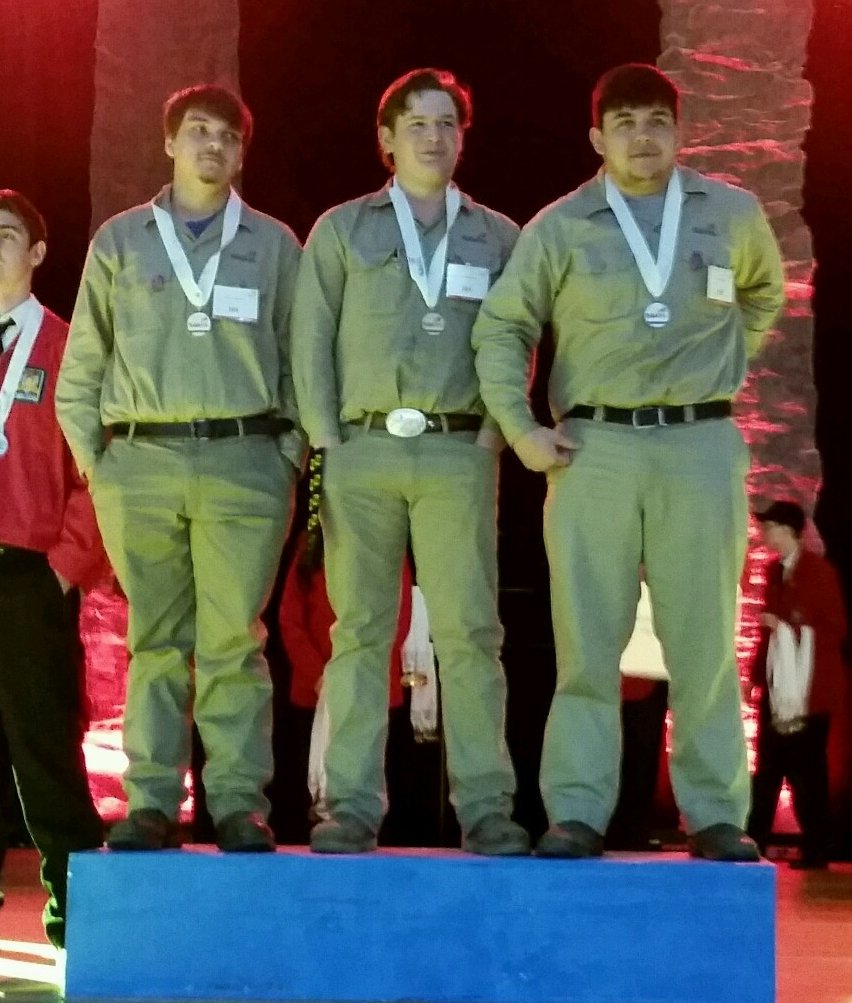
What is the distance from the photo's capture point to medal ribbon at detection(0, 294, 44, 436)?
355 centimetres

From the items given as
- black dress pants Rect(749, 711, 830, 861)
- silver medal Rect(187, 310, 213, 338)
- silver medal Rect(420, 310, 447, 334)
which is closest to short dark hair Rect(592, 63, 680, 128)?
silver medal Rect(420, 310, 447, 334)

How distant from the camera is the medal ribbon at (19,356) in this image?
3.55m

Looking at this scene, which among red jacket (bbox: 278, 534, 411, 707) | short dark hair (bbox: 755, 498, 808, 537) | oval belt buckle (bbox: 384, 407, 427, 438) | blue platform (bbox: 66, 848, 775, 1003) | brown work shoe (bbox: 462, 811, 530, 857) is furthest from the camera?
short dark hair (bbox: 755, 498, 808, 537)

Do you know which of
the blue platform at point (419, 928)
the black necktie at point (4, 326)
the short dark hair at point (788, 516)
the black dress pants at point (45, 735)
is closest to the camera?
the blue platform at point (419, 928)

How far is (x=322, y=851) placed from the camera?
10.2 feet

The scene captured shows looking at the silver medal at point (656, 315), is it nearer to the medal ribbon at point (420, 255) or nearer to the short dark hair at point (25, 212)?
the medal ribbon at point (420, 255)

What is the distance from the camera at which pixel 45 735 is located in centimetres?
346

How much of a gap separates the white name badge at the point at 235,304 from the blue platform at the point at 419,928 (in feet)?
3.82

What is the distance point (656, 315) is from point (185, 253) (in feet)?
3.48

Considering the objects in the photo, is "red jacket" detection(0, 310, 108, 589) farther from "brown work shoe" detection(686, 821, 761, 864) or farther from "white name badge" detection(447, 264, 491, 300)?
"brown work shoe" detection(686, 821, 761, 864)

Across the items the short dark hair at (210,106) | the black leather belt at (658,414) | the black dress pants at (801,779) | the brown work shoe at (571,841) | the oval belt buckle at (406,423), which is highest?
the short dark hair at (210,106)

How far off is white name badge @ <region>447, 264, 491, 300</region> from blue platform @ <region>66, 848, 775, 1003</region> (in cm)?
121

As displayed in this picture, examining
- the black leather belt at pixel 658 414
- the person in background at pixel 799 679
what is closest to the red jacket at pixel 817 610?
the person in background at pixel 799 679

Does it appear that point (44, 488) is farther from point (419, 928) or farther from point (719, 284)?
point (719, 284)
